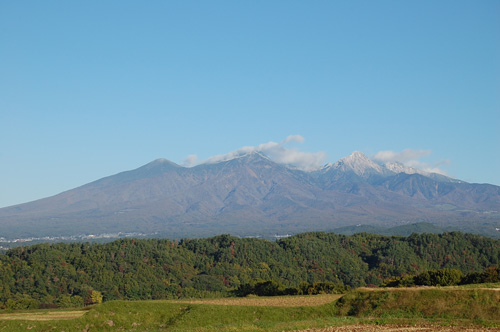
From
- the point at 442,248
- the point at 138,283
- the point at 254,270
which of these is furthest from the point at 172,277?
the point at 442,248

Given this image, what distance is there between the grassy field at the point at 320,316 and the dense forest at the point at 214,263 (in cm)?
5374

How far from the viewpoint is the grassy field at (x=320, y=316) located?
30406 millimetres

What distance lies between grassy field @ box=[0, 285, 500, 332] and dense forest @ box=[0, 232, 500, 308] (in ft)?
176

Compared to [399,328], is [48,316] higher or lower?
lower

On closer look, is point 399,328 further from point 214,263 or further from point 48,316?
point 214,263

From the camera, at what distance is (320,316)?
37.2 m

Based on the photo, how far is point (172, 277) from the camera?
121 m

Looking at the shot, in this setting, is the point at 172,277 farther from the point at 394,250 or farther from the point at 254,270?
the point at 394,250

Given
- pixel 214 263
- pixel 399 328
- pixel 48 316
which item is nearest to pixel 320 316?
pixel 399 328

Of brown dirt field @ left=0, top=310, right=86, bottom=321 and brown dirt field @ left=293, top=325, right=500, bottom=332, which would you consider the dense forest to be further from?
brown dirt field @ left=293, top=325, right=500, bottom=332

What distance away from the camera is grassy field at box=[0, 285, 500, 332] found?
3041 centimetres

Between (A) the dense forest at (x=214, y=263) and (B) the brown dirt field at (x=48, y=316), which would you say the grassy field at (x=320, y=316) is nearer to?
(B) the brown dirt field at (x=48, y=316)

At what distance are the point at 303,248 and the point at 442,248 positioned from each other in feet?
115

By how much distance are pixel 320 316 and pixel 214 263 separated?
3996 inches
